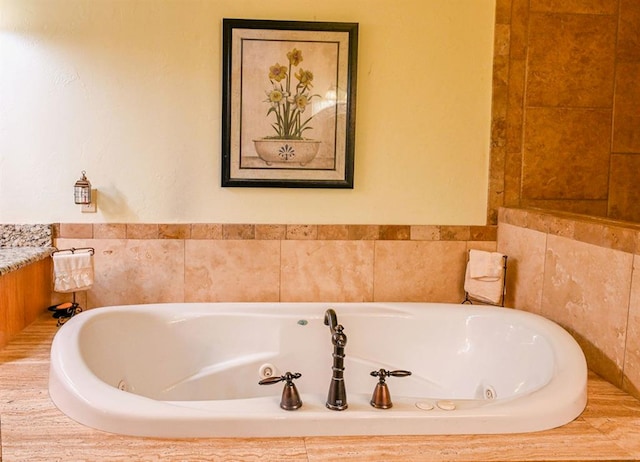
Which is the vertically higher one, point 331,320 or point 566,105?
point 566,105

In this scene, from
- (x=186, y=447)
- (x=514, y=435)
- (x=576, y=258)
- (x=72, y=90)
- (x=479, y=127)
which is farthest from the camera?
(x=479, y=127)

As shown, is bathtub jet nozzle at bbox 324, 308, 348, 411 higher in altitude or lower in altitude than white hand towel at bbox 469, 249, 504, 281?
lower

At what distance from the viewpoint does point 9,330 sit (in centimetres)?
214

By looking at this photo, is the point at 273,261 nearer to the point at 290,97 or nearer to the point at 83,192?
the point at 290,97

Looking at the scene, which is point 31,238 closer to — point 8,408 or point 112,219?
point 112,219

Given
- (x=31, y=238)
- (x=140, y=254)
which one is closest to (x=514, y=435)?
(x=140, y=254)

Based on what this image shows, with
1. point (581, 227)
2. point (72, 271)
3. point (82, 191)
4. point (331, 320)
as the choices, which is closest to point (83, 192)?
point (82, 191)

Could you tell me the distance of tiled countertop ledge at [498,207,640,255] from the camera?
1.80 m

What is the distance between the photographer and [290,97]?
254 centimetres

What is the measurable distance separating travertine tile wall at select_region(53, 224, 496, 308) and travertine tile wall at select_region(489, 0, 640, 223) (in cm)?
36

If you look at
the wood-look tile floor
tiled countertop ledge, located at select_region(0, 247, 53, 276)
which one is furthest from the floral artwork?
the wood-look tile floor

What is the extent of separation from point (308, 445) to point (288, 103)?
162 centimetres

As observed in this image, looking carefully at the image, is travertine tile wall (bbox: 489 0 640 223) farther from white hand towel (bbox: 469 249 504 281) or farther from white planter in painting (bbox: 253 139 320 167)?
white planter in painting (bbox: 253 139 320 167)

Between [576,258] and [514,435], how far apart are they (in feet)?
2.90
